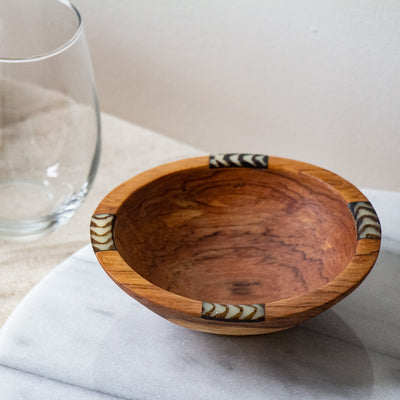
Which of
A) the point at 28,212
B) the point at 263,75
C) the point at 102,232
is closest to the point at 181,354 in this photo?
the point at 102,232

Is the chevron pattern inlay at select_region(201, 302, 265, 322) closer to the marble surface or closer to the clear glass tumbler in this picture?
the marble surface

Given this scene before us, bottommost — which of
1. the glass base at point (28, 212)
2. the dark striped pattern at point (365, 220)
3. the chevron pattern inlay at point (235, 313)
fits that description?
the glass base at point (28, 212)

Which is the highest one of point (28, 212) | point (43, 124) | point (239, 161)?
point (239, 161)

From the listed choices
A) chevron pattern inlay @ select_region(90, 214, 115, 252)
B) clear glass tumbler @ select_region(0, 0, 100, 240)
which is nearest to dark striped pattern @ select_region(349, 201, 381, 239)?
chevron pattern inlay @ select_region(90, 214, 115, 252)

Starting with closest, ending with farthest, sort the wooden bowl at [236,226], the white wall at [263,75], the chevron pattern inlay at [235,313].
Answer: the chevron pattern inlay at [235,313], the wooden bowl at [236,226], the white wall at [263,75]

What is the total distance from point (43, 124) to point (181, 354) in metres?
0.37

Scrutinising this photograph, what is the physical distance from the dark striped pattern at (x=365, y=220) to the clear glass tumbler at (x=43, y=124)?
13.6 inches

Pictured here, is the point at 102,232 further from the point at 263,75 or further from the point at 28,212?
the point at 263,75

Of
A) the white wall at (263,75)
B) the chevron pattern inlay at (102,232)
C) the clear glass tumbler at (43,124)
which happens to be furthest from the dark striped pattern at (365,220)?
the white wall at (263,75)

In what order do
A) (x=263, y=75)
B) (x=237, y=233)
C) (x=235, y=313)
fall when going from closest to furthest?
(x=235, y=313), (x=237, y=233), (x=263, y=75)

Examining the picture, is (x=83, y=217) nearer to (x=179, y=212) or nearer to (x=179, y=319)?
(x=179, y=212)

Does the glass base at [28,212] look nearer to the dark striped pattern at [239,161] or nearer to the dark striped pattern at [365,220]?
the dark striped pattern at [239,161]

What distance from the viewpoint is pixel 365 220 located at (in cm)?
57

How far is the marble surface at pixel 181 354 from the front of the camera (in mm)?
569
